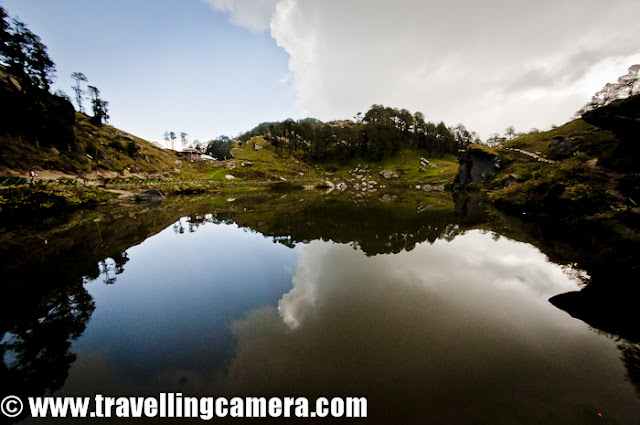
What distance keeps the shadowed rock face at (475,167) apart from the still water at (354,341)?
54928mm

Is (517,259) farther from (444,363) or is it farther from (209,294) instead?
(209,294)

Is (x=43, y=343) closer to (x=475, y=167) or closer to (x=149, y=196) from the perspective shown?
(x=149, y=196)

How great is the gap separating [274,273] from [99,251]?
1160 centimetres

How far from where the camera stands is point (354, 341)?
582cm

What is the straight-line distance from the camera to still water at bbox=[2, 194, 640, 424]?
4.30m

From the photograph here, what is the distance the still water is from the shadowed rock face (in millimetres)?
54928

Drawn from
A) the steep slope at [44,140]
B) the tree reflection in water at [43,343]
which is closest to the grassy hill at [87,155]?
the steep slope at [44,140]

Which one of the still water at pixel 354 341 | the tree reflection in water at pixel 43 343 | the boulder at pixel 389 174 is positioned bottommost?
the tree reflection in water at pixel 43 343

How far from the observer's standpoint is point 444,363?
5.07m

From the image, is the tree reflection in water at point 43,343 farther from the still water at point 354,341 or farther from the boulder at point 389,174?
the boulder at point 389,174

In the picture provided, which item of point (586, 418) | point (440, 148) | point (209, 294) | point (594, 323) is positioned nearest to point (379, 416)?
point (586, 418)

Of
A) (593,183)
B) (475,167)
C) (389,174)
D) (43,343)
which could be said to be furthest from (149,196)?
(389,174)

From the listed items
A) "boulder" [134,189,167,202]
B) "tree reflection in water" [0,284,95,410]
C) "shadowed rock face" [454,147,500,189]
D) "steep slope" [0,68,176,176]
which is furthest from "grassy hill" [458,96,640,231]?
"steep slope" [0,68,176,176]

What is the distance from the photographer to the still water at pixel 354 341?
430cm
